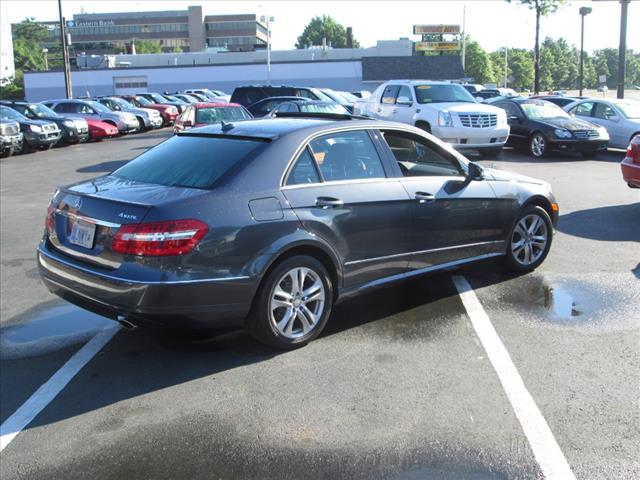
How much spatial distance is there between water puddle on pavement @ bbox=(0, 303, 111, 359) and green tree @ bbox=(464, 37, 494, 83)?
111 meters

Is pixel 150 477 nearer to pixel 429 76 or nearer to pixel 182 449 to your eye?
pixel 182 449

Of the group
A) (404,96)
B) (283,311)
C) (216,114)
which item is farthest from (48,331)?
(404,96)

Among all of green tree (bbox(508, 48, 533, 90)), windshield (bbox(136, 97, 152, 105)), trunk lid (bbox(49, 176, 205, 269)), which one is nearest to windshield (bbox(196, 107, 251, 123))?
trunk lid (bbox(49, 176, 205, 269))

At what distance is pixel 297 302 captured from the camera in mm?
4855

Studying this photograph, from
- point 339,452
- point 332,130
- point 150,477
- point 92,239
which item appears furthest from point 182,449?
point 332,130

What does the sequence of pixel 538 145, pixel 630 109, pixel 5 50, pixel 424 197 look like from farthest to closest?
pixel 5 50
pixel 630 109
pixel 538 145
pixel 424 197

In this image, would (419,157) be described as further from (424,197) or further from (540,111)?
(540,111)

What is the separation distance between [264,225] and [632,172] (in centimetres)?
719

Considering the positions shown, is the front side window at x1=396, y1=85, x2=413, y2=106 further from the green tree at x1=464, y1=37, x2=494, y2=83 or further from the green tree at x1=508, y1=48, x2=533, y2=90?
the green tree at x1=508, y1=48, x2=533, y2=90

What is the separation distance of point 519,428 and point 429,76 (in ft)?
212

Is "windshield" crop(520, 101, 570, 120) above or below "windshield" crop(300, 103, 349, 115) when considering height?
below

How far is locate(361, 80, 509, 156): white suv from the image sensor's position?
15.8 meters

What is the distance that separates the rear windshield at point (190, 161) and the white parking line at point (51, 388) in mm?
1301

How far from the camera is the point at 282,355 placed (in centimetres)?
486
